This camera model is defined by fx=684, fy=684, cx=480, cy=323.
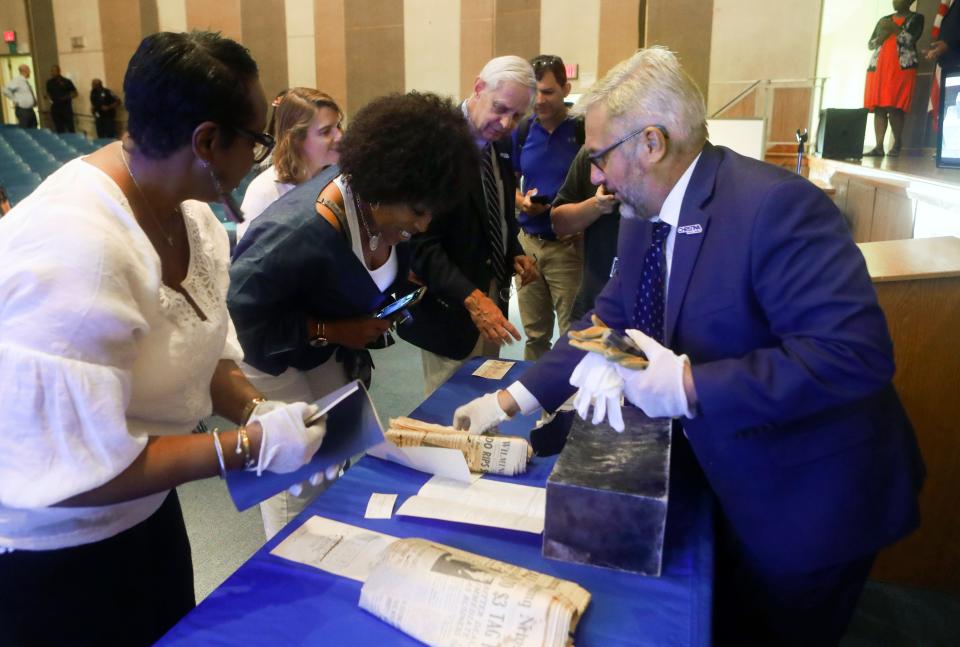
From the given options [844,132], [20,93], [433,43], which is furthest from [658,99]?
[20,93]

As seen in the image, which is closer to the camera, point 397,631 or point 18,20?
point 397,631

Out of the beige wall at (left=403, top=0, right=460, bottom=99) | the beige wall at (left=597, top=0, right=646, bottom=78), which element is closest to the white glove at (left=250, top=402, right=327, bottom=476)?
the beige wall at (left=597, top=0, right=646, bottom=78)

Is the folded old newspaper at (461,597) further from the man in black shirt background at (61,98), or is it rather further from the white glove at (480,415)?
the man in black shirt background at (61,98)

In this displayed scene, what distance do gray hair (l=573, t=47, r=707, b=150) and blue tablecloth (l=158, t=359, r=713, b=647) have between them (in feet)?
2.34

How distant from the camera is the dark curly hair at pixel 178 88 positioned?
2.90 feet

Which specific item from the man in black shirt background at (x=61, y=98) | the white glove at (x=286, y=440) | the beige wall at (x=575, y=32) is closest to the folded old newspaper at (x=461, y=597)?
the white glove at (x=286, y=440)

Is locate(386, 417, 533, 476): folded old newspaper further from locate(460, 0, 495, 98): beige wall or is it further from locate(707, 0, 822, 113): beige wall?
locate(460, 0, 495, 98): beige wall

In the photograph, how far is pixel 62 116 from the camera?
38.4 feet

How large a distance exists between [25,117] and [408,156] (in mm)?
12712

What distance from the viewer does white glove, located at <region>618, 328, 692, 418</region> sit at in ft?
3.76

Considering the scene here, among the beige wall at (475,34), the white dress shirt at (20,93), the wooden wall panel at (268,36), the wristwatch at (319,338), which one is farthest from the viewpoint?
the white dress shirt at (20,93)

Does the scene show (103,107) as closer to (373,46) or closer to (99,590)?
(373,46)

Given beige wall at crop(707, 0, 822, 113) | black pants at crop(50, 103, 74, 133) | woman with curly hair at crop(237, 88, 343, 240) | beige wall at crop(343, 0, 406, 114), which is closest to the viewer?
woman with curly hair at crop(237, 88, 343, 240)

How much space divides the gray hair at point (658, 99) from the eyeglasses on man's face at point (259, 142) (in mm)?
626
